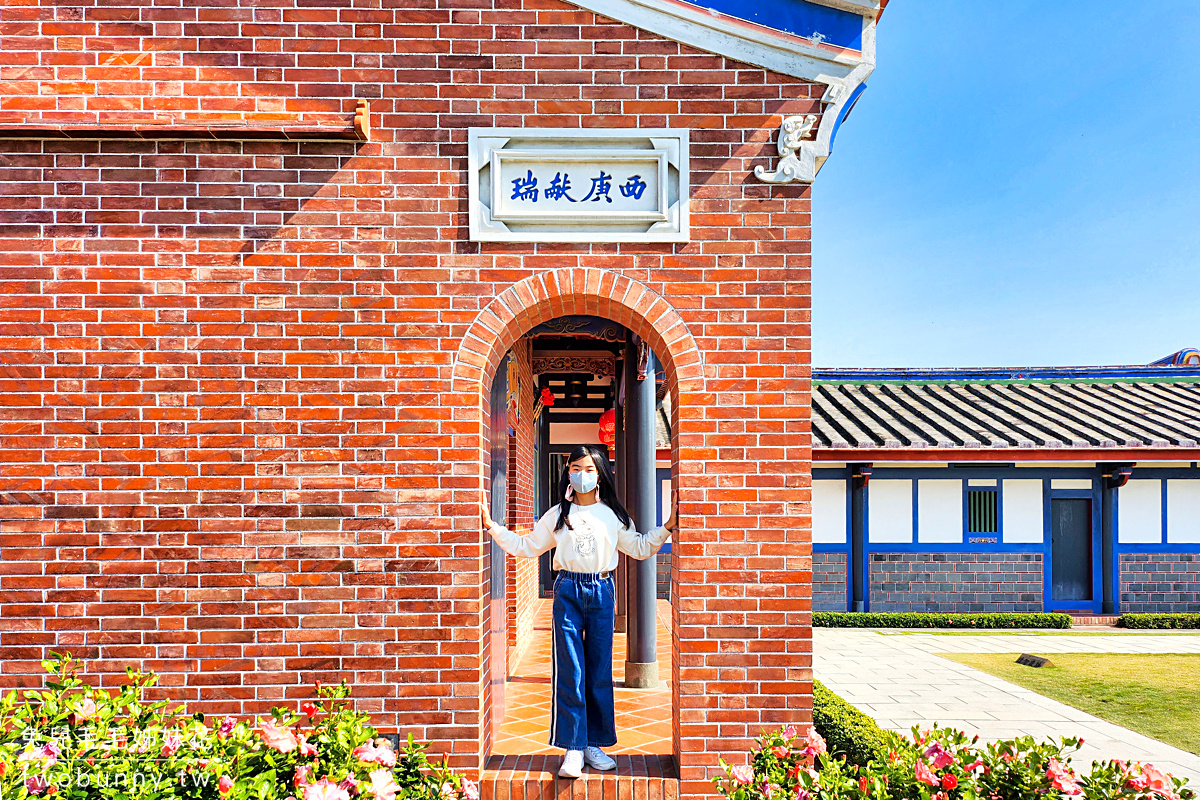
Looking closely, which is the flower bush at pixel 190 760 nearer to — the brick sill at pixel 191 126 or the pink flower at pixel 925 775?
the pink flower at pixel 925 775

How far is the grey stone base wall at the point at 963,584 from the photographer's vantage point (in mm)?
11883

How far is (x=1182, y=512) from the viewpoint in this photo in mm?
12016

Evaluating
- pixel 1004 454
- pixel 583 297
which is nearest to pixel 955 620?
pixel 1004 454

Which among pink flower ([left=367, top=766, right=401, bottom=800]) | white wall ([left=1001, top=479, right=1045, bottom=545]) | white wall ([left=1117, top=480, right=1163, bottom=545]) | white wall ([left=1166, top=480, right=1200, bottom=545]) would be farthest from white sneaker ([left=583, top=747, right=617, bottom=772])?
white wall ([left=1166, top=480, right=1200, bottom=545])

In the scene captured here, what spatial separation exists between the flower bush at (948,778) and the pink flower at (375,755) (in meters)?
1.18

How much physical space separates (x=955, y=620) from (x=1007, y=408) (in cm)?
439

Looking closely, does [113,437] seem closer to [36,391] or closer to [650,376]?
[36,391]

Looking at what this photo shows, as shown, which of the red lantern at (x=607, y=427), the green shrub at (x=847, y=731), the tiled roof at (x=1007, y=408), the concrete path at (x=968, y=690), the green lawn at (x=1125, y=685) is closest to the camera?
the green shrub at (x=847, y=731)

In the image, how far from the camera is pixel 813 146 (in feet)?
12.7

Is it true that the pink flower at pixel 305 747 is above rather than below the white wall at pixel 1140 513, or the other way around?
above

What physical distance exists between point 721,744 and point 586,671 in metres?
0.80

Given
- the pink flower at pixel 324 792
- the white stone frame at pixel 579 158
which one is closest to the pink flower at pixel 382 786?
the pink flower at pixel 324 792

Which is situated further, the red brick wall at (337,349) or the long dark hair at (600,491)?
the long dark hair at (600,491)

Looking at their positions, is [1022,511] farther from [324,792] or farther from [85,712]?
[85,712]
